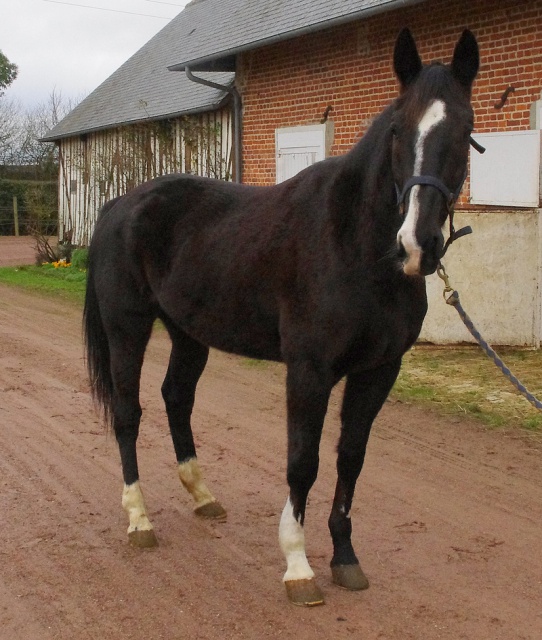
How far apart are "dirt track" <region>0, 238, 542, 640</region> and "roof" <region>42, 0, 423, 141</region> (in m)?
6.27

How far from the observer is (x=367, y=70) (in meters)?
11.7

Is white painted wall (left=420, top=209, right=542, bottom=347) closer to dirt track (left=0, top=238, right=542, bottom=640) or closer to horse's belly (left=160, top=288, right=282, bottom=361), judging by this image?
dirt track (left=0, top=238, right=542, bottom=640)

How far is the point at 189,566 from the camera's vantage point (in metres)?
3.95

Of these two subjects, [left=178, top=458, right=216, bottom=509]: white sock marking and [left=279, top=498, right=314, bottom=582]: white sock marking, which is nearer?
[left=279, top=498, right=314, bottom=582]: white sock marking

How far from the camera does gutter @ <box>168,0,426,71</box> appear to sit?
1019 cm

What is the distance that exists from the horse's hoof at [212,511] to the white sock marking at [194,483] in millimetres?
21

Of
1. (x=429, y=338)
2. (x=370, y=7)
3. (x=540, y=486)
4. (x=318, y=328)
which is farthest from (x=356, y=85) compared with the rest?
(x=318, y=328)

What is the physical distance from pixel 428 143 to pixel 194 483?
2.55 metres

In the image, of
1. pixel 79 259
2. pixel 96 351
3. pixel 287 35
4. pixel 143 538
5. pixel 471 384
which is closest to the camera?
pixel 143 538

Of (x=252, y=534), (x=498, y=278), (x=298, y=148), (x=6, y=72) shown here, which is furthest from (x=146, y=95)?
(x=6, y=72)

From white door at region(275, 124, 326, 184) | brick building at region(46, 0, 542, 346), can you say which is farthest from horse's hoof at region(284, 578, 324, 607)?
white door at region(275, 124, 326, 184)

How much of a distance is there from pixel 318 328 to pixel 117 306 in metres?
1.59

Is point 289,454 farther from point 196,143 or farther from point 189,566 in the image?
point 196,143

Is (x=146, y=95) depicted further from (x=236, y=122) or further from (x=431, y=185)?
(x=431, y=185)
